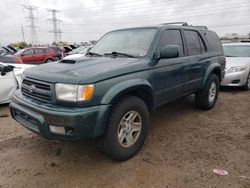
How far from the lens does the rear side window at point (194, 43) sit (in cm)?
434

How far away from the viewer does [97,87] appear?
8.63 ft

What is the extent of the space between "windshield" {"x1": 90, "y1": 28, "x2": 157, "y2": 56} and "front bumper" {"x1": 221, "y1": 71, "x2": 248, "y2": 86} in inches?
174

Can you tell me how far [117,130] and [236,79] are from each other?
221 inches

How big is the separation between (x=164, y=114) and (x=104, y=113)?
266cm

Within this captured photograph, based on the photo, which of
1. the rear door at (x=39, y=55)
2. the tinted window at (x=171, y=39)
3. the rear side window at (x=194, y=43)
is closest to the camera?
the tinted window at (x=171, y=39)

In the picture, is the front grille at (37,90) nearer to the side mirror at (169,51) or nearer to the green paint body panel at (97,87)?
the green paint body panel at (97,87)

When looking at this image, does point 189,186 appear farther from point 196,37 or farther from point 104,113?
point 196,37

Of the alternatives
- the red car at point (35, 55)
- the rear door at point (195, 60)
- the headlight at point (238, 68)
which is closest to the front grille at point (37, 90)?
the rear door at point (195, 60)

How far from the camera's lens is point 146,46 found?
352 centimetres

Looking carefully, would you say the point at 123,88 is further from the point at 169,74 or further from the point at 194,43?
the point at 194,43

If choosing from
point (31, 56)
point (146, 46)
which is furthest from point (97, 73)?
point (31, 56)

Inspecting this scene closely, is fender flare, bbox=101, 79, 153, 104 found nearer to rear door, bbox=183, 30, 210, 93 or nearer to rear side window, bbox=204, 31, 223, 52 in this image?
rear door, bbox=183, 30, 210, 93

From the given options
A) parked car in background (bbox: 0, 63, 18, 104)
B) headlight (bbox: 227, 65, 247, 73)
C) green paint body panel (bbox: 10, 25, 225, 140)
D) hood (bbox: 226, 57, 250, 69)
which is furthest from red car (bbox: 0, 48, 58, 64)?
green paint body panel (bbox: 10, 25, 225, 140)

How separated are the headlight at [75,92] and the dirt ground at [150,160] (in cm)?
99
